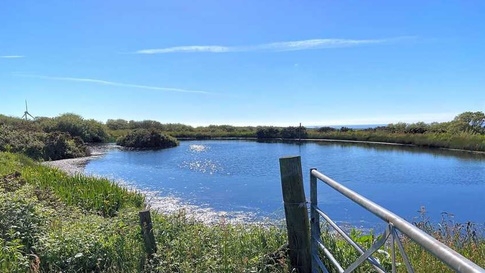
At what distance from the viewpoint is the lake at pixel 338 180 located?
994 cm

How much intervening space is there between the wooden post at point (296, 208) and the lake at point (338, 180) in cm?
283

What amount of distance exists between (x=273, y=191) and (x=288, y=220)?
967cm

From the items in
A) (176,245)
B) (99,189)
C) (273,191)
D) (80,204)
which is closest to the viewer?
(176,245)

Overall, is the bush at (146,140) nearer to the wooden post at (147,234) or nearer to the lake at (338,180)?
the lake at (338,180)

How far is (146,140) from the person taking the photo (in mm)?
33875

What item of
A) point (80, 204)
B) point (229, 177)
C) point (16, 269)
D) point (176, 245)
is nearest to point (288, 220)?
point (176, 245)

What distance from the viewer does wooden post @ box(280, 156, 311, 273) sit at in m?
2.92

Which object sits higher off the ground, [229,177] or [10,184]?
[10,184]

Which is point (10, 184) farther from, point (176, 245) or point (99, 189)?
point (176, 245)

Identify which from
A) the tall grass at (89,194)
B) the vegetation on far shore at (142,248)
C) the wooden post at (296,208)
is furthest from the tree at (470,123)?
the wooden post at (296,208)

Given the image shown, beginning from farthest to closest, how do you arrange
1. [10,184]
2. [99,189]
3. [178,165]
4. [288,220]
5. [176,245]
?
[178,165], [99,189], [10,184], [176,245], [288,220]

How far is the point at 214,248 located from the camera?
3520 mm

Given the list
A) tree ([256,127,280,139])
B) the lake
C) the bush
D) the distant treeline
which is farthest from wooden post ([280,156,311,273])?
tree ([256,127,280,139])

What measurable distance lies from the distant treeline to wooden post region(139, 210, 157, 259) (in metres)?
19.0
